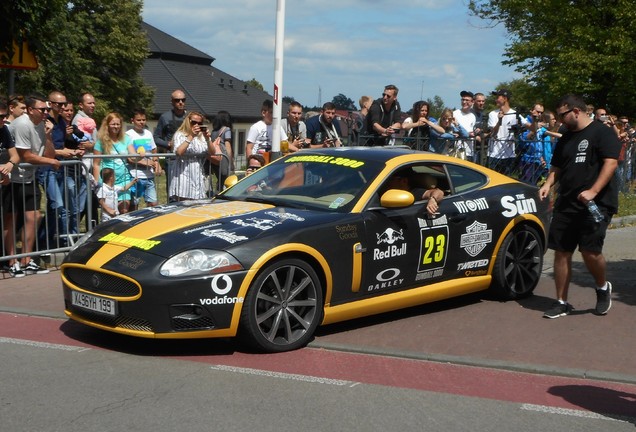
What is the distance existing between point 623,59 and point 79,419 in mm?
41527

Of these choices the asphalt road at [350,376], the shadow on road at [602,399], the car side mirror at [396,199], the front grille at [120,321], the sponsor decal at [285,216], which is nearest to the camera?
the asphalt road at [350,376]

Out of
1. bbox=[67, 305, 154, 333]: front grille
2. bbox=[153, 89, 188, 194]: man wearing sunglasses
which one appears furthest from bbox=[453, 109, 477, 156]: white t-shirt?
bbox=[67, 305, 154, 333]: front grille

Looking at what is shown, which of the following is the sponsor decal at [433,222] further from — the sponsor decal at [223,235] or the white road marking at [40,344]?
the white road marking at [40,344]

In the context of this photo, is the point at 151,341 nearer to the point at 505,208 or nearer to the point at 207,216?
the point at 207,216

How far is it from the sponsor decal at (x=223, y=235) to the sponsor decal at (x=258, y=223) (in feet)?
0.70

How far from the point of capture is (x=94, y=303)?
7.09 metres

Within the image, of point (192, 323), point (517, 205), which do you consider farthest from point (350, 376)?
point (517, 205)

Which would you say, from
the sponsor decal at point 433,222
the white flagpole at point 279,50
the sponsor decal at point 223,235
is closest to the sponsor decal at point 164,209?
the sponsor decal at point 223,235

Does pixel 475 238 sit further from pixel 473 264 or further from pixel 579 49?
pixel 579 49

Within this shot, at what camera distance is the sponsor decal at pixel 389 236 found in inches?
312

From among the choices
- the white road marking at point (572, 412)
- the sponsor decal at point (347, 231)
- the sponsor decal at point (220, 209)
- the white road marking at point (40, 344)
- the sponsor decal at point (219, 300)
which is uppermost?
the sponsor decal at point (220, 209)

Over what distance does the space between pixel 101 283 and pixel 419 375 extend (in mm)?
2491

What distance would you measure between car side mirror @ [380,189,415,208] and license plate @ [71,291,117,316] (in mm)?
2438

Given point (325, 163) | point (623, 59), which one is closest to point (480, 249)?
point (325, 163)
